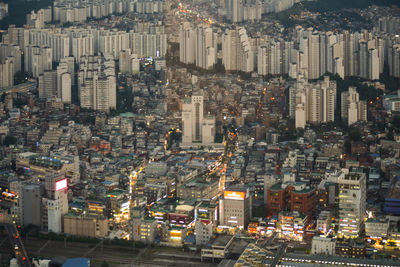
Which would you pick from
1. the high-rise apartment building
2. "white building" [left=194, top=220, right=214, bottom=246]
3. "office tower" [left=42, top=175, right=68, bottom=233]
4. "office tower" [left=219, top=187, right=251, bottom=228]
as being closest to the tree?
"office tower" [left=42, top=175, right=68, bottom=233]

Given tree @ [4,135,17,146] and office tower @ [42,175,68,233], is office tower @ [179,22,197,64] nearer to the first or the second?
tree @ [4,135,17,146]

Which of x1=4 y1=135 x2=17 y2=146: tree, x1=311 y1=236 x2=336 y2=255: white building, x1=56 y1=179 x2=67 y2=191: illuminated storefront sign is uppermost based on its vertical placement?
x1=4 y1=135 x2=17 y2=146: tree

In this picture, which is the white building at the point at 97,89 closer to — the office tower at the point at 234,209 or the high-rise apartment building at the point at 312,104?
the high-rise apartment building at the point at 312,104

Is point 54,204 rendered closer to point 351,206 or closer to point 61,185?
point 61,185

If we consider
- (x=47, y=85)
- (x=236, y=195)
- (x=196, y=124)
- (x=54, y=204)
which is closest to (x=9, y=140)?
(x=196, y=124)

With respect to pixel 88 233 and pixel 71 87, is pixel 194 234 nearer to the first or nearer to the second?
pixel 88 233

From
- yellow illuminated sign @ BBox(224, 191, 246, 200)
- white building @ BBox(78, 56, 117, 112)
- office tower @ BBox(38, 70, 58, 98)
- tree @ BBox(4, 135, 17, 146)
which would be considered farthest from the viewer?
office tower @ BBox(38, 70, 58, 98)

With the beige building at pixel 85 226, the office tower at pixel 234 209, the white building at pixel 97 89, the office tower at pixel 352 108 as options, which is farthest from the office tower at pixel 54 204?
the office tower at pixel 352 108
